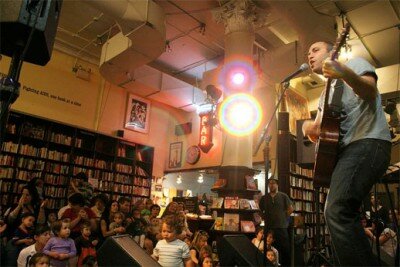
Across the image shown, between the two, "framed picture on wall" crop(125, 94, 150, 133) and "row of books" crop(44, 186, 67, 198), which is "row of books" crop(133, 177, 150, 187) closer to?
"framed picture on wall" crop(125, 94, 150, 133)

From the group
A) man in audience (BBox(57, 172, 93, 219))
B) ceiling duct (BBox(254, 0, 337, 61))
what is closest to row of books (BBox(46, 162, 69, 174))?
man in audience (BBox(57, 172, 93, 219))

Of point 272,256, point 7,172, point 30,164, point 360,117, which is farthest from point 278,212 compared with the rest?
point 7,172

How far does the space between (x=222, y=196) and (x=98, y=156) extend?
4.01 meters

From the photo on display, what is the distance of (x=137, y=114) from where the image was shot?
8.99m

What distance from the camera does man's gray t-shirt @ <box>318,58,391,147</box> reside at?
1.51m

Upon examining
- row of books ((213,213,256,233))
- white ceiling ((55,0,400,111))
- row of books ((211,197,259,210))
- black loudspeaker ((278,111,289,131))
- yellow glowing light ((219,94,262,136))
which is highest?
white ceiling ((55,0,400,111))

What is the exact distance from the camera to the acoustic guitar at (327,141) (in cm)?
160

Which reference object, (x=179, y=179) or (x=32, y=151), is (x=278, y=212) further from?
(x=179, y=179)

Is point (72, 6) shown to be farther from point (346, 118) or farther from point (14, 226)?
point (346, 118)

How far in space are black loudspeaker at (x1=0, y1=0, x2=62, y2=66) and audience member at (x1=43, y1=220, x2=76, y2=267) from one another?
2689 millimetres

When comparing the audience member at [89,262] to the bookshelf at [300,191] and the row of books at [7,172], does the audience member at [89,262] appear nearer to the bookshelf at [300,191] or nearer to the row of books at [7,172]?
the row of books at [7,172]

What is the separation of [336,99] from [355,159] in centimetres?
35

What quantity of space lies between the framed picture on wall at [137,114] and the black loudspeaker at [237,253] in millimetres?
6562

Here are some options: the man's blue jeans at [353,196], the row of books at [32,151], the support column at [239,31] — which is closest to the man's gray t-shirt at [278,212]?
the support column at [239,31]
